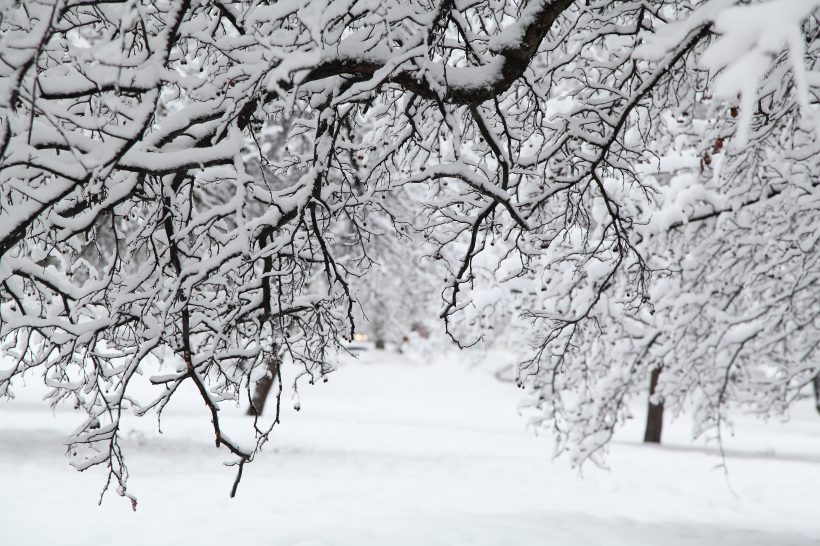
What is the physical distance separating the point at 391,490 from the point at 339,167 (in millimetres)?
5279

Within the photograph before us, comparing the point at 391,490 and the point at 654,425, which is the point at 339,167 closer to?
the point at 391,490

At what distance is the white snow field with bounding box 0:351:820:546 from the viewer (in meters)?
4.65

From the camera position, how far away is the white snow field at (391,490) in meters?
4.65

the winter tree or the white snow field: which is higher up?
the winter tree

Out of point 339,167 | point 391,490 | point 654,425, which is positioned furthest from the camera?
point 654,425

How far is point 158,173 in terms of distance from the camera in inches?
89.6

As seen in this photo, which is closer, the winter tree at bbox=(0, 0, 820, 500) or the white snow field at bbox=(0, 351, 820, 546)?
the winter tree at bbox=(0, 0, 820, 500)

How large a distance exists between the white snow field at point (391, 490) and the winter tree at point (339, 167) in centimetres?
135

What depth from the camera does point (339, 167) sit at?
3.13m

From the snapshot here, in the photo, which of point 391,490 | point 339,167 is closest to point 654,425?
point 391,490

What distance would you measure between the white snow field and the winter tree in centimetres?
135

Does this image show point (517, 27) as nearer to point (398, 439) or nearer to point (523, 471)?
point (523, 471)

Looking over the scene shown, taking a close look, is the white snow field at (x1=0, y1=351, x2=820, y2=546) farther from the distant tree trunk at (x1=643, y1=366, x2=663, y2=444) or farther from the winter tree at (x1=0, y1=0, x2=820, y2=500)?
the winter tree at (x1=0, y1=0, x2=820, y2=500)

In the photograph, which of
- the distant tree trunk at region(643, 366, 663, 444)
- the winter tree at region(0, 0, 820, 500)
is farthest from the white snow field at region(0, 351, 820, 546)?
the winter tree at region(0, 0, 820, 500)
